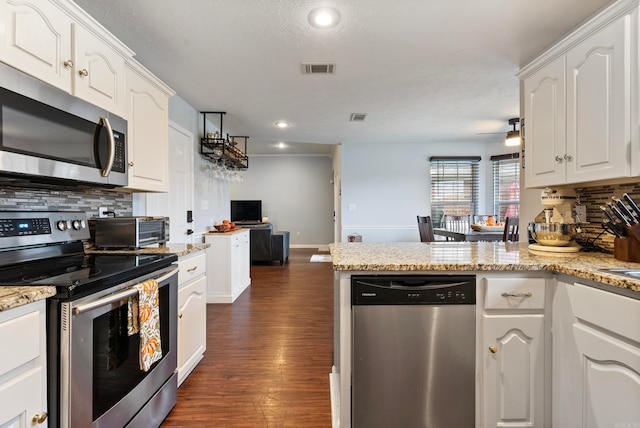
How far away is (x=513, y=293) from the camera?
1406 millimetres

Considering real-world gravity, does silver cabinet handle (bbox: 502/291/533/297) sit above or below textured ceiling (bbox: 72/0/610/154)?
below

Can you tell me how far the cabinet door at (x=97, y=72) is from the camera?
1.48m

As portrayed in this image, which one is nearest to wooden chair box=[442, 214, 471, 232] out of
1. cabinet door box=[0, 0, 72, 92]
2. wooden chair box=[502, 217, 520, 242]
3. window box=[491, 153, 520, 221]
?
window box=[491, 153, 520, 221]

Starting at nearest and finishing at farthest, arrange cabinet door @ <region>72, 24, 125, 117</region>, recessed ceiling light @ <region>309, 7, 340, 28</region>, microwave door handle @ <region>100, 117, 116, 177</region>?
cabinet door @ <region>72, 24, 125, 117</region>
microwave door handle @ <region>100, 117, 116, 177</region>
recessed ceiling light @ <region>309, 7, 340, 28</region>

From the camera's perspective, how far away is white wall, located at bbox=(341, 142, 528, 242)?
5926 millimetres

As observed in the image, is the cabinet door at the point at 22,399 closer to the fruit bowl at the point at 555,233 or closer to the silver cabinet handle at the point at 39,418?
the silver cabinet handle at the point at 39,418

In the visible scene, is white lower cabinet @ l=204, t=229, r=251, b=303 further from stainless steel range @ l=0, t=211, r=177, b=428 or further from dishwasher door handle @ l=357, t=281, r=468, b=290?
dishwasher door handle @ l=357, t=281, r=468, b=290

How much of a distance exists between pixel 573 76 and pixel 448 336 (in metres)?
1.53

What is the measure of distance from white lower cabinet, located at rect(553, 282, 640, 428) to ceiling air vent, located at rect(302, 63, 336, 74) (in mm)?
2210

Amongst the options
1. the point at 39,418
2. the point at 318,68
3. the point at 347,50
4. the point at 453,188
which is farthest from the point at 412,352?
the point at 453,188

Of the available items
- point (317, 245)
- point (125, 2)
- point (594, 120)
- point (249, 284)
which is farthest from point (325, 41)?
point (317, 245)

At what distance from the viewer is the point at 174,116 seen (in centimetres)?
315

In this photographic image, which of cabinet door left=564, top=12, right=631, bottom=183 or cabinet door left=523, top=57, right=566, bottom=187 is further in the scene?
cabinet door left=523, top=57, right=566, bottom=187

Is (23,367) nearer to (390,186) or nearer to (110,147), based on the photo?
(110,147)
